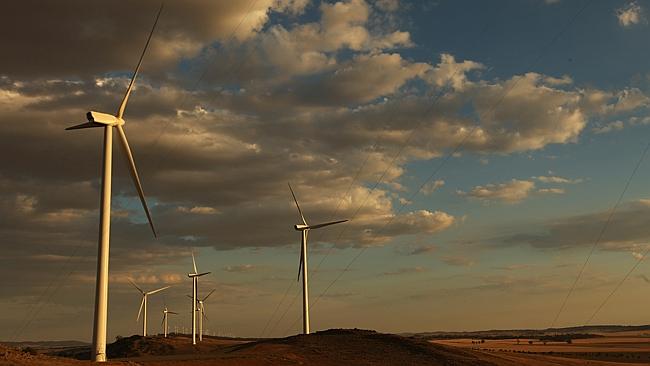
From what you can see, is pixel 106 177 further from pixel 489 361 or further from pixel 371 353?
pixel 489 361

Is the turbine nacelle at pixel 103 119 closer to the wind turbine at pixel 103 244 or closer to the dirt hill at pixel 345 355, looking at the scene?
the wind turbine at pixel 103 244

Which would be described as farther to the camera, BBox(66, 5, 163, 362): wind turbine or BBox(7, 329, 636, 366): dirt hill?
BBox(7, 329, 636, 366): dirt hill

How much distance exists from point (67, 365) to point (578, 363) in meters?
81.5

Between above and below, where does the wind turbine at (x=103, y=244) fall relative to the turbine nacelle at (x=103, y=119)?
below

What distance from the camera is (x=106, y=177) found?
2131 inches

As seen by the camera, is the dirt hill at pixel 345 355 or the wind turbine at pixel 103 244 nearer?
the wind turbine at pixel 103 244

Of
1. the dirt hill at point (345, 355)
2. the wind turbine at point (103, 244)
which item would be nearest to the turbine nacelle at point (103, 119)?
the wind turbine at point (103, 244)

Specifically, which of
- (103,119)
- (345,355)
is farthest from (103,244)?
(345,355)

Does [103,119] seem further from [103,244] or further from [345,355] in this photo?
[345,355]

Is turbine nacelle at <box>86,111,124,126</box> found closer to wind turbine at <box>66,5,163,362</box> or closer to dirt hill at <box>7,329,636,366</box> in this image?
wind turbine at <box>66,5,163,362</box>

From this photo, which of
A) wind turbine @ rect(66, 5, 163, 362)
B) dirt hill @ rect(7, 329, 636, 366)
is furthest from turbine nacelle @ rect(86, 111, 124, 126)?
dirt hill @ rect(7, 329, 636, 366)

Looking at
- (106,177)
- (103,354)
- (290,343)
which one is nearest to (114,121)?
(106,177)

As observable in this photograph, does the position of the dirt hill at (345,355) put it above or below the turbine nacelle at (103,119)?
below

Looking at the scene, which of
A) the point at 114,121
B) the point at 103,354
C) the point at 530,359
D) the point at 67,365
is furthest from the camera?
the point at 530,359
